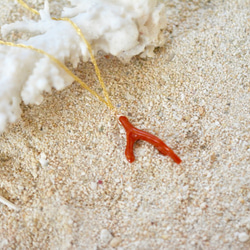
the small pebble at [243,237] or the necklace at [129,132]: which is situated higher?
the necklace at [129,132]

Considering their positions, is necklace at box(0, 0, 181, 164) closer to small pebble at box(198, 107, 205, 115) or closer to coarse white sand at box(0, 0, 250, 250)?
coarse white sand at box(0, 0, 250, 250)

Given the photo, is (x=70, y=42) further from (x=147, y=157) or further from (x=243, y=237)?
(x=243, y=237)

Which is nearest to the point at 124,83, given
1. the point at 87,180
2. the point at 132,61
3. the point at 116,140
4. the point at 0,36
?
the point at 132,61

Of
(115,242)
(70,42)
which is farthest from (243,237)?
(70,42)

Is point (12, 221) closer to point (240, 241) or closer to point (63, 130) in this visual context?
point (63, 130)

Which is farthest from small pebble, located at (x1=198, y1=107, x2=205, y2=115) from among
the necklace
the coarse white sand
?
the necklace

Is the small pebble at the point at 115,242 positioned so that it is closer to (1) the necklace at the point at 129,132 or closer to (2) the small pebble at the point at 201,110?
(1) the necklace at the point at 129,132

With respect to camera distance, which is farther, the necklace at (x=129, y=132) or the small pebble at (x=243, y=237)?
the necklace at (x=129, y=132)

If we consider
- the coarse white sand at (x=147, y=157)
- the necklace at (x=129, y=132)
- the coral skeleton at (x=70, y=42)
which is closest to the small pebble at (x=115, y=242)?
the coarse white sand at (x=147, y=157)
